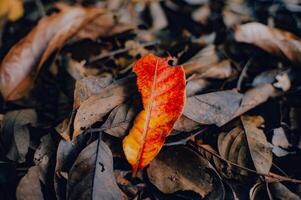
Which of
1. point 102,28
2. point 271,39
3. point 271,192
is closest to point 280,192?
point 271,192

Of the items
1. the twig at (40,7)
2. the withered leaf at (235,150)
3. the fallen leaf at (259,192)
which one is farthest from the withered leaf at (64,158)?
the twig at (40,7)

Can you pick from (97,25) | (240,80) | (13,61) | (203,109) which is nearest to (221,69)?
(240,80)

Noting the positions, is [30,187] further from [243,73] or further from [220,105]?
[243,73]

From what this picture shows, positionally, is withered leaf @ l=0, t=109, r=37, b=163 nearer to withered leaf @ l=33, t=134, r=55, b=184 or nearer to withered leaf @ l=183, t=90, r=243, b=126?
withered leaf @ l=33, t=134, r=55, b=184

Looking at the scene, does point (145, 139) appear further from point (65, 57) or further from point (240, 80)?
point (65, 57)

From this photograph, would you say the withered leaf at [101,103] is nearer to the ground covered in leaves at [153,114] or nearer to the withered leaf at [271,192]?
the ground covered in leaves at [153,114]

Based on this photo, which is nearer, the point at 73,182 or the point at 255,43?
the point at 73,182

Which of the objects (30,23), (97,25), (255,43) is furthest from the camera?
(30,23)
